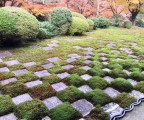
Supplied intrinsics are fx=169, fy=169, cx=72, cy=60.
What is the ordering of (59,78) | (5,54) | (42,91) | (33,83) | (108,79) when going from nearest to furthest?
(42,91) < (33,83) < (59,78) < (108,79) < (5,54)

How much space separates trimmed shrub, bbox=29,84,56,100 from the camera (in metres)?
2.48

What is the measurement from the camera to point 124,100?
2.48 metres

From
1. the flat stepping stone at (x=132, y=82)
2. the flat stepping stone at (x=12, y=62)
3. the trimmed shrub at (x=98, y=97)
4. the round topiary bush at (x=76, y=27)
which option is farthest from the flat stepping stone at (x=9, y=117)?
the round topiary bush at (x=76, y=27)

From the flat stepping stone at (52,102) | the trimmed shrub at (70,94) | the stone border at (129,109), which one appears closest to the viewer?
the stone border at (129,109)

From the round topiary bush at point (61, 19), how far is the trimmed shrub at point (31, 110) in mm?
5133

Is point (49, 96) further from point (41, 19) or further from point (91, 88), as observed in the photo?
point (41, 19)

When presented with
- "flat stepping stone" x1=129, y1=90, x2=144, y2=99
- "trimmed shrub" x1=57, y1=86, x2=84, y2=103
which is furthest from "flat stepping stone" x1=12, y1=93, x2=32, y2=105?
"flat stepping stone" x1=129, y1=90, x2=144, y2=99

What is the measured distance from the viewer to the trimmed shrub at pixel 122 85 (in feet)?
9.15

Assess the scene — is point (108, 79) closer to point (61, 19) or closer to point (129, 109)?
point (129, 109)

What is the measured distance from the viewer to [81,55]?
4.57 metres

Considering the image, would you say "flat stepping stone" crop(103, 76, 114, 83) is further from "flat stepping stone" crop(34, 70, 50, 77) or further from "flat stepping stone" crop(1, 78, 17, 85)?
"flat stepping stone" crop(1, 78, 17, 85)

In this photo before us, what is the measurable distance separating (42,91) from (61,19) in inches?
194

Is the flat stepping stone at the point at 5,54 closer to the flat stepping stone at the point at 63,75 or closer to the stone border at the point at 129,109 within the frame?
the flat stepping stone at the point at 63,75

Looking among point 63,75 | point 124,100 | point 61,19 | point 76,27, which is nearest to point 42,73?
point 63,75
